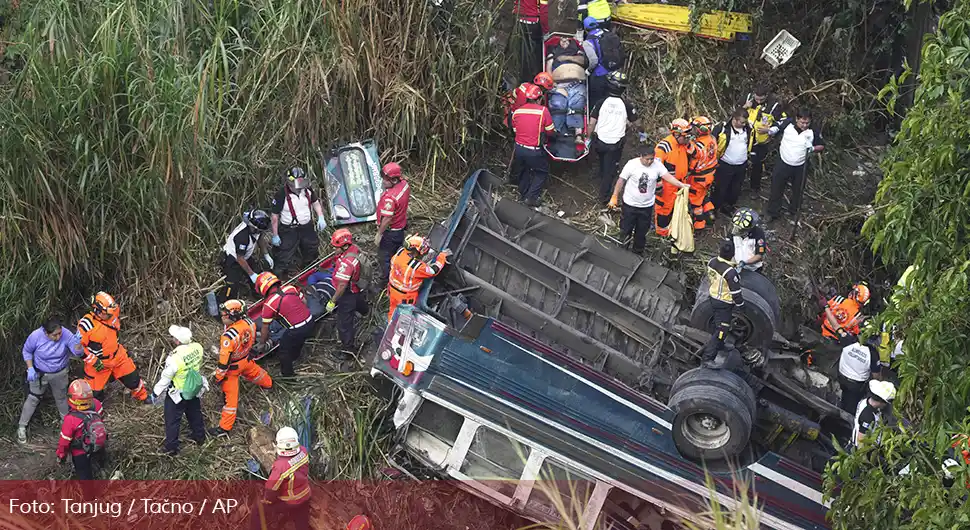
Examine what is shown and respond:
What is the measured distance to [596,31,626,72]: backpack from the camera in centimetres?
1274

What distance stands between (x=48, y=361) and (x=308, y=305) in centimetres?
244

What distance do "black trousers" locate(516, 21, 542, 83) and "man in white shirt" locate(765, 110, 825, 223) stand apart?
2982 mm

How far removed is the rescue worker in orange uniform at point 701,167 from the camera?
38.1 ft

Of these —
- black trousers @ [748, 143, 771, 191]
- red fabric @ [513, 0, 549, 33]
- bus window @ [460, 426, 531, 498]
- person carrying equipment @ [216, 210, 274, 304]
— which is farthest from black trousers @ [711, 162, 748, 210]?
person carrying equipment @ [216, 210, 274, 304]

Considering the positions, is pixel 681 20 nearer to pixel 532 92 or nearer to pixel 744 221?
pixel 532 92

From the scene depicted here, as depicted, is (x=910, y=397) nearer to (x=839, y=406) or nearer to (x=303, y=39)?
(x=839, y=406)

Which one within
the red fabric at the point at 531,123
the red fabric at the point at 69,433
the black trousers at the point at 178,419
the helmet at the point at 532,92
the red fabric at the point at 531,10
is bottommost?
the black trousers at the point at 178,419

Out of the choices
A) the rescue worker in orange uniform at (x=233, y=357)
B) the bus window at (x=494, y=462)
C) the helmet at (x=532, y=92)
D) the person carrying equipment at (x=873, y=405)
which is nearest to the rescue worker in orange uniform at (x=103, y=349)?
the rescue worker in orange uniform at (x=233, y=357)

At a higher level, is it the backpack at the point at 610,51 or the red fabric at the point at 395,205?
the backpack at the point at 610,51

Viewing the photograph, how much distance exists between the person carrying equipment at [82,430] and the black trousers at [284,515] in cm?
164

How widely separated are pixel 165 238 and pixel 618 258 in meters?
4.51

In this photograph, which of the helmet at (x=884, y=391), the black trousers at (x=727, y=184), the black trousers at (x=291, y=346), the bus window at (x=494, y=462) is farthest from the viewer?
the black trousers at (x=727, y=184)

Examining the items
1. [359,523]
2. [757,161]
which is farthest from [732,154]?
[359,523]

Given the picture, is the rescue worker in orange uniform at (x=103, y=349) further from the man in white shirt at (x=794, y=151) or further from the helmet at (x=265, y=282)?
the man in white shirt at (x=794, y=151)
